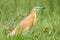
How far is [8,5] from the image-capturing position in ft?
28.8

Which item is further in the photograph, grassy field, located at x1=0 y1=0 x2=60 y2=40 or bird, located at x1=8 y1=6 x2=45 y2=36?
grassy field, located at x1=0 y1=0 x2=60 y2=40

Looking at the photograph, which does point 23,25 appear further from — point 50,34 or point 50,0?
point 50,0

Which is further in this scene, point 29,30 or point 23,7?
point 23,7

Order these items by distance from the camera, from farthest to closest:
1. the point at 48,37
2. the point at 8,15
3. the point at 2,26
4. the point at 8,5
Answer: the point at 8,5 → the point at 8,15 → the point at 2,26 → the point at 48,37

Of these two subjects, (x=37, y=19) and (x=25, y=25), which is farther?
(x=37, y=19)

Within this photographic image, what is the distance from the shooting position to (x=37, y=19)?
7762mm

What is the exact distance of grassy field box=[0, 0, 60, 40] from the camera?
646cm

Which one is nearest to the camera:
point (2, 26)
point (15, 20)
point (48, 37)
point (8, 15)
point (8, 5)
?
point (48, 37)

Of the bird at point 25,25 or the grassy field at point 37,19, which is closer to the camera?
the bird at point 25,25

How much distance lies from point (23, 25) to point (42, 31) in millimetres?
524

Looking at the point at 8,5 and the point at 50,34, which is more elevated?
the point at 8,5

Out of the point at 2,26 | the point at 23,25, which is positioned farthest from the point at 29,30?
the point at 2,26

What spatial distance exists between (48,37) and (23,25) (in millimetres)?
547

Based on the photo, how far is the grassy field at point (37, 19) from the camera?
6457 mm
